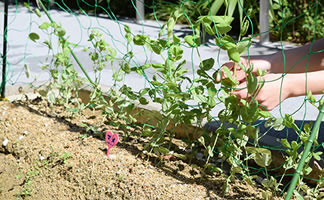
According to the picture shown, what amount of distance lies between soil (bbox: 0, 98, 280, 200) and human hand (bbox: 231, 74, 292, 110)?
345 millimetres

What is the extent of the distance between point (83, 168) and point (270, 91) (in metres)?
0.82

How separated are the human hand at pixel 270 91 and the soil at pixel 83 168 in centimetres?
34

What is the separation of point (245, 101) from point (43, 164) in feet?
3.20

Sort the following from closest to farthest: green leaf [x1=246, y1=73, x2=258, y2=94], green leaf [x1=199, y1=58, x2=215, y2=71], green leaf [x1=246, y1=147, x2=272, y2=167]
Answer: green leaf [x1=246, y1=73, x2=258, y2=94] < green leaf [x1=246, y1=147, x2=272, y2=167] < green leaf [x1=199, y1=58, x2=215, y2=71]

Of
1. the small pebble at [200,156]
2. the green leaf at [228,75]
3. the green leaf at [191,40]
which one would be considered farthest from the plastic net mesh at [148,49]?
the small pebble at [200,156]

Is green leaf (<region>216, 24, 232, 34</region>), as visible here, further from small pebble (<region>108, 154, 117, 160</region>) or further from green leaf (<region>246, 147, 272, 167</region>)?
small pebble (<region>108, 154, 117, 160</region>)

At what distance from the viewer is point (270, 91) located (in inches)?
65.6

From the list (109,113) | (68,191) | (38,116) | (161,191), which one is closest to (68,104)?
(38,116)

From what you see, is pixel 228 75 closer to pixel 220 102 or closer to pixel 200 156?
pixel 220 102

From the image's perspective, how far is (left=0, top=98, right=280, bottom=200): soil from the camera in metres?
1.77

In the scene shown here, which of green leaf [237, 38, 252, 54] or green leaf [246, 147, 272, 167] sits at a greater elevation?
green leaf [237, 38, 252, 54]

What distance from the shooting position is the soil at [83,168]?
177cm

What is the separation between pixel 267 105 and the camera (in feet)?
5.49

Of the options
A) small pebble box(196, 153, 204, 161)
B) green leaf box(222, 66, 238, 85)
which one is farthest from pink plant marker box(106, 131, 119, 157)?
green leaf box(222, 66, 238, 85)
